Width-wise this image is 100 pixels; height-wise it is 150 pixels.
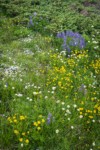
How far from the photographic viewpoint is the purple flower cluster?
25.6ft

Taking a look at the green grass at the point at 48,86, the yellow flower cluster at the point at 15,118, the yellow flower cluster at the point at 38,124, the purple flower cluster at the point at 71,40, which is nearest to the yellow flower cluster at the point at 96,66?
the green grass at the point at 48,86

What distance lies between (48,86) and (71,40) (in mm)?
2389

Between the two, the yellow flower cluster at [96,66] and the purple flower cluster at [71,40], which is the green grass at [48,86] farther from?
the purple flower cluster at [71,40]

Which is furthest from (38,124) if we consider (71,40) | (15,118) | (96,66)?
(71,40)

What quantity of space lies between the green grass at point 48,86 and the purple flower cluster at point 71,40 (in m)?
0.17

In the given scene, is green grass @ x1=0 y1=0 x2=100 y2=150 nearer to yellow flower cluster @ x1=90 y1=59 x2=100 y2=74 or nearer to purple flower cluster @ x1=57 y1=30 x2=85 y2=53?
yellow flower cluster @ x1=90 y1=59 x2=100 y2=74

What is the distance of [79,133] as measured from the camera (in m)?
4.90

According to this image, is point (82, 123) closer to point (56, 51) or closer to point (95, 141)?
point (95, 141)

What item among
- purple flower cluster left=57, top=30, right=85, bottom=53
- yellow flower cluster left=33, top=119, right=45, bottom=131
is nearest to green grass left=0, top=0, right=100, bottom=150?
yellow flower cluster left=33, top=119, right=45, bottom=131

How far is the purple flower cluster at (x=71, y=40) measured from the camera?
780cm

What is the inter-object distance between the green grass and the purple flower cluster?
174mm

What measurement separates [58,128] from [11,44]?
376cm

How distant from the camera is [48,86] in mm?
6078

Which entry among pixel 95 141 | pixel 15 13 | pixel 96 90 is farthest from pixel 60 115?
pixel 15 13
